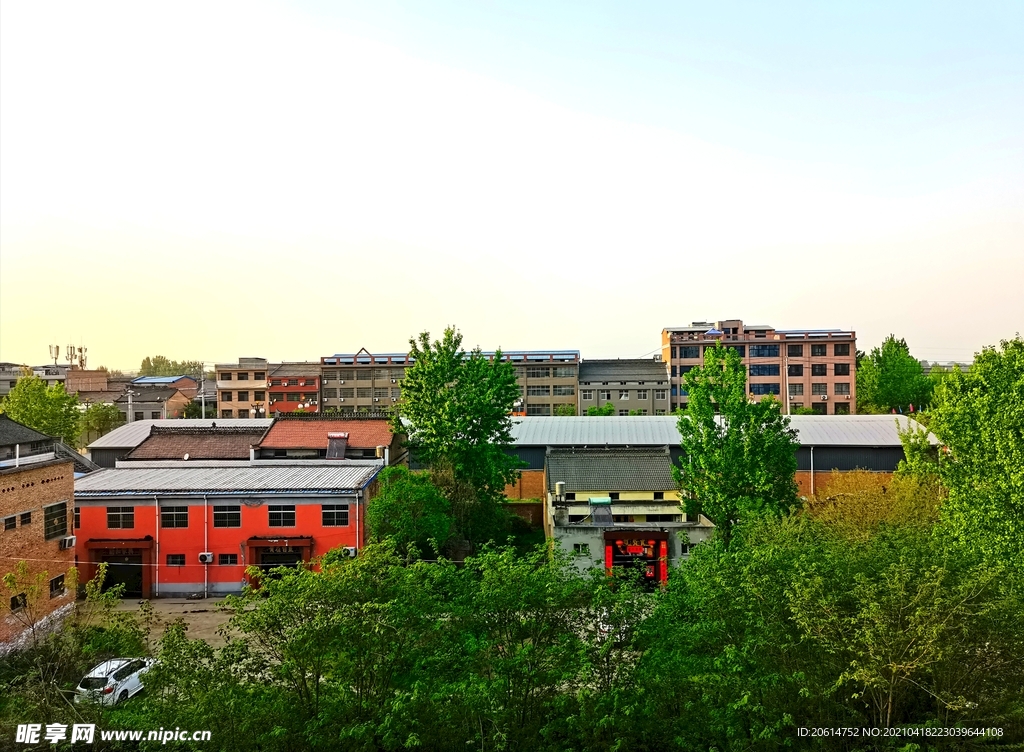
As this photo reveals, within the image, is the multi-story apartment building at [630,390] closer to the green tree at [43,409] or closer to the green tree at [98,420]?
the green tree at [43,409]

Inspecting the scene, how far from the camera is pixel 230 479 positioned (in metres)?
24.4

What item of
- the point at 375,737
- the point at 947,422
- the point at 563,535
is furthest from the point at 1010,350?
the point at 375,737

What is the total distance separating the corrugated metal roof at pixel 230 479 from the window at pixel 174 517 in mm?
A: 607

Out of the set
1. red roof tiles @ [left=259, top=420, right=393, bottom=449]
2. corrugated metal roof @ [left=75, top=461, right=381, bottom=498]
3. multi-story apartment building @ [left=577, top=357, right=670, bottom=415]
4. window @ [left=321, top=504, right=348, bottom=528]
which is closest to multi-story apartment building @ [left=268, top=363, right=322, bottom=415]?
multi-story apartment building @ [left=577, top=357, right=670, bottom=415]

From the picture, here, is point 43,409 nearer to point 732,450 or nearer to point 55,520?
point 55,520

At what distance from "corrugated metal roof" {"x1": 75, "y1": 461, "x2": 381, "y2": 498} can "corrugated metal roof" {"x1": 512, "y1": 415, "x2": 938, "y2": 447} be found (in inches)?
379

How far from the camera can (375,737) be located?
8250mm

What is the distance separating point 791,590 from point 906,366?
52.7 m

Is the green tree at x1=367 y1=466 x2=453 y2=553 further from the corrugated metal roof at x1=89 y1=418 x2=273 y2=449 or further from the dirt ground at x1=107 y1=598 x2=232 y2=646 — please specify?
the corrugated metal roof at x1=89 y1=418 x2=273 y2=449

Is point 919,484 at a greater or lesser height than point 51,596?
greater

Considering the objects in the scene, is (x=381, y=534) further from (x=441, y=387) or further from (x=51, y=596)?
(x=51, y=596)

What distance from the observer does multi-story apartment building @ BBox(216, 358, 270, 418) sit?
210ft

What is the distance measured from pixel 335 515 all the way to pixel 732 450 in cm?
1347

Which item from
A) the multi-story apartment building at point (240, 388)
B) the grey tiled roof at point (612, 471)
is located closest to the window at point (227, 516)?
the grey tiled roof at point (612, 471)
